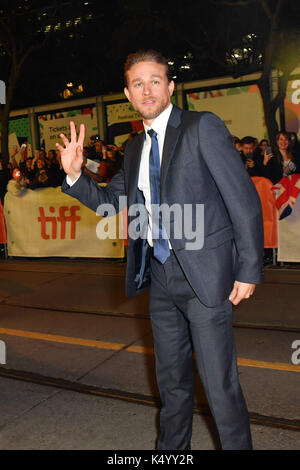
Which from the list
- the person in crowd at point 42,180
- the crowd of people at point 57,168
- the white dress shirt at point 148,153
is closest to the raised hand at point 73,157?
the white dress shirt at point 148,153

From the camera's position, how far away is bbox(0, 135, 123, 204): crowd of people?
31.7ft

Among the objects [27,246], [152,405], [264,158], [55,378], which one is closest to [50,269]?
[27,246]

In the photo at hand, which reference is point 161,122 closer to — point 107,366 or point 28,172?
point 107,366

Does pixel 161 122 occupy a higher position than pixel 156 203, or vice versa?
pixel 161 122

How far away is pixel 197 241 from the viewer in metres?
2.40

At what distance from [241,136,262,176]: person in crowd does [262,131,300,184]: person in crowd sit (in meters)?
0.12

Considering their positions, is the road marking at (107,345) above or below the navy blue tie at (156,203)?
below

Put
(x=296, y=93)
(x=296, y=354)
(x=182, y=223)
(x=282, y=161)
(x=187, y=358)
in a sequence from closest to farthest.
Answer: (x=182, y=223) < (x=187, y=358) < (x=296, y=354) < (x=282, y=161) < (x=296, y=93)

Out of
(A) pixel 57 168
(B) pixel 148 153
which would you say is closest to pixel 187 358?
(B) pixel 148 153

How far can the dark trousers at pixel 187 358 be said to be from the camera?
7.75 ft

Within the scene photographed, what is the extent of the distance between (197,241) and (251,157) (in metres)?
6.95

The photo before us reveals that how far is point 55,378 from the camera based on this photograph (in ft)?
13.4

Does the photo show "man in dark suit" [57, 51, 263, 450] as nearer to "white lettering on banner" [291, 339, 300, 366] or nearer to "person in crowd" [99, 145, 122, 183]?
"white lettering on banner" [291, 339, 300, 366]

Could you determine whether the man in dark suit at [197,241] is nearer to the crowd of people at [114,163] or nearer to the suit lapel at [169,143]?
the suit lapel at [169,143]
